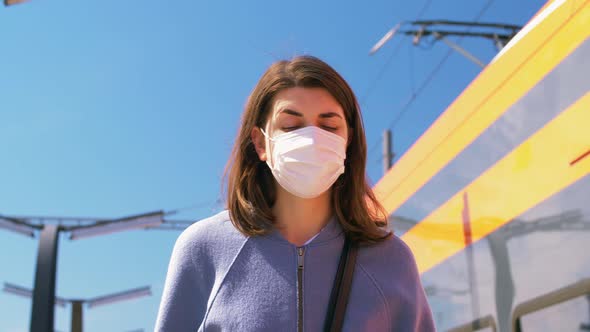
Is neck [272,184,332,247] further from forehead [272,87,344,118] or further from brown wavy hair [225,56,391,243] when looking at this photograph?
forehead [272,87,344,118]

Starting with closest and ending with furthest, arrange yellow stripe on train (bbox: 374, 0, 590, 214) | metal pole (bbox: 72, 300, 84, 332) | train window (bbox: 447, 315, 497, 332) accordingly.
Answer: yellow stripe on train (bbox: 374, 0, 590, 214)
train window (bbox: 447, 315, 497, 332)
metal pole (bbox: 72, 300, 84, 332)

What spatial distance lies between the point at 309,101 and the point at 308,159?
0.48 feet

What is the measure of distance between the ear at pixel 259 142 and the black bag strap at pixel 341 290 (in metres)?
0.38

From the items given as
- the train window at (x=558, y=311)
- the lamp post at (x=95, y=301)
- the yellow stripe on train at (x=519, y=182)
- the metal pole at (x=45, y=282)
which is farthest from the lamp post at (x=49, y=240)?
the train window at (x=558, y=311)

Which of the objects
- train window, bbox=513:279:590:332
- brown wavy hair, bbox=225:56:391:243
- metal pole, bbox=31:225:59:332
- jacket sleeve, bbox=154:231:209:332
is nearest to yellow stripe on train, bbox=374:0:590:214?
train window, bbox=513:279:590:332

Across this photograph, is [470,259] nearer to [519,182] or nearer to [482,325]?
[482,325]

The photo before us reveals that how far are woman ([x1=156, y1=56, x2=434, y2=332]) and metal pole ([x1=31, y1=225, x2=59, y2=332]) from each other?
7487 millimetres

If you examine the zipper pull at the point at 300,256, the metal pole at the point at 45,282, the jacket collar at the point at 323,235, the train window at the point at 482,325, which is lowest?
the zipper pull at the point at 300,256

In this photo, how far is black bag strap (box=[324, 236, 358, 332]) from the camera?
6.14 ft

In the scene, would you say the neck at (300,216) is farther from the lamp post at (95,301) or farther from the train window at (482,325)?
the lamp post at (95,301)

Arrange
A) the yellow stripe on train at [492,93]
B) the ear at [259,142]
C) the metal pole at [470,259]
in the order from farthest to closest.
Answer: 1. the metal pole at [470,259]
2. the yellow stripe on train at [492,93]
3. the ear at [259,142]

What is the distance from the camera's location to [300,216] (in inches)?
83.0

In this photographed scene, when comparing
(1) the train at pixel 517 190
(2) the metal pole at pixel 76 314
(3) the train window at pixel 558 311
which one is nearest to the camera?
(3) the train window at pixel 558 311

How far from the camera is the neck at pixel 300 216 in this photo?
2.08 metres
